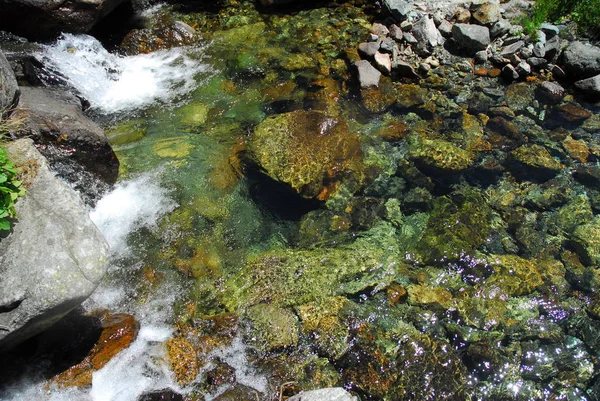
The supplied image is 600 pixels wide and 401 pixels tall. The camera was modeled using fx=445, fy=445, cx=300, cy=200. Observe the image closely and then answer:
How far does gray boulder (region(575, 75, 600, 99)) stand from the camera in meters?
8.80

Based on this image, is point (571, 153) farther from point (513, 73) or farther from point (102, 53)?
point (102, 53)

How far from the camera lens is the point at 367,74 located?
29.9 ft

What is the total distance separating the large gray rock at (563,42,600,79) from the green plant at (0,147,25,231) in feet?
33.0

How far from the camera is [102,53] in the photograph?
920cm

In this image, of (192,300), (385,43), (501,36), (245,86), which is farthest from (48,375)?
(501,36)

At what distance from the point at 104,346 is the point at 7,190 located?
1942 millimetres

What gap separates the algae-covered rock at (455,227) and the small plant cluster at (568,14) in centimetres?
507

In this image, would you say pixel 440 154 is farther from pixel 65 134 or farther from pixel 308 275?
pixel 65 134

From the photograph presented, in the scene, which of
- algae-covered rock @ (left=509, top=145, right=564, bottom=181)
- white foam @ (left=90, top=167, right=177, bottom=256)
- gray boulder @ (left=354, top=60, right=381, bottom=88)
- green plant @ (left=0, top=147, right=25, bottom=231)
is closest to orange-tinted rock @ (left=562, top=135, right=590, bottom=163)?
algae-covered rock @ (left=509, top=145, right=564, bottom=181)

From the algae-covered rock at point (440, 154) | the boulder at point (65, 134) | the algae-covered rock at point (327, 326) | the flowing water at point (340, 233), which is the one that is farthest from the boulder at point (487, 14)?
the boulder at point (65, 134)

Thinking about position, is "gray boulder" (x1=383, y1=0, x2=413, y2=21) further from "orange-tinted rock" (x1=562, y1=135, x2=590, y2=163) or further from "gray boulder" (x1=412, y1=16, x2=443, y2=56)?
"orange-tinted rock" (x1=562, y1=135, x2=590, y2=163)

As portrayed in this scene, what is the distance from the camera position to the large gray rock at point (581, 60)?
29.7 feet

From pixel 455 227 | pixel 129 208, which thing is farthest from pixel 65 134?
pixel 455 227

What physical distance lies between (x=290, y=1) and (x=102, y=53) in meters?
4.71
